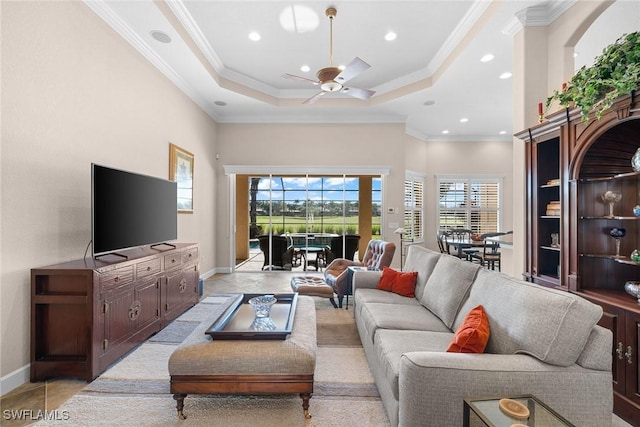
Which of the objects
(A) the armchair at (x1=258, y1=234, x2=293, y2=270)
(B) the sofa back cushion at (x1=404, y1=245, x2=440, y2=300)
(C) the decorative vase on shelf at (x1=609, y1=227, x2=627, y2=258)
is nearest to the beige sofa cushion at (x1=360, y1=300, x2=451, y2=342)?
(B) the sofa back cushion at (x1=404, y1=245, x2=440, y2=300)

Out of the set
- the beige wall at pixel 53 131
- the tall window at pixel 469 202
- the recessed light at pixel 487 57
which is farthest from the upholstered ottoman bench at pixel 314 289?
the tall window at pixel 469 202

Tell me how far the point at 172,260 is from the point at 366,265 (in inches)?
106

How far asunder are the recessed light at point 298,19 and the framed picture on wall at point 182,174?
244cm

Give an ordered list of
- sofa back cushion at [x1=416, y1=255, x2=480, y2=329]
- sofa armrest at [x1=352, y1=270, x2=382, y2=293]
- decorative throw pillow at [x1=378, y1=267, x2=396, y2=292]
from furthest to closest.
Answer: sofa armrest at [x1=352, y1=270, x2=382, y2=293]
decorative throw pillow at [x1=378, y1=267, x2=396, y2=292]
sofa back cushion at [x1=416, y1=255, x2=480, y2=329]

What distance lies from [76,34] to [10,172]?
58.5 inches

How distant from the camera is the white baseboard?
2.12 meters

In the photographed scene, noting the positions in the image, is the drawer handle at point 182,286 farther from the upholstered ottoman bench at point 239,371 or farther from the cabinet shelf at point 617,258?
the cabinet shelf at point 617,258

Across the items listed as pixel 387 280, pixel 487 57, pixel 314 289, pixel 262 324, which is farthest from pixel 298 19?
pixel 262 324

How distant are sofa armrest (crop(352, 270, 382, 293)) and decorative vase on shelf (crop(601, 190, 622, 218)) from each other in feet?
6.71

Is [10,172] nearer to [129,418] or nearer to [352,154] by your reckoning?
[129,418]

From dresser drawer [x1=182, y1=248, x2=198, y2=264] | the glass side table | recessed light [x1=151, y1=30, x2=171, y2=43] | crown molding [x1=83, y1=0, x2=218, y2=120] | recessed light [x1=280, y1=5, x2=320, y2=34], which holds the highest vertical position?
recessed light [x1=280, y1=5, x2=320, y2=34]

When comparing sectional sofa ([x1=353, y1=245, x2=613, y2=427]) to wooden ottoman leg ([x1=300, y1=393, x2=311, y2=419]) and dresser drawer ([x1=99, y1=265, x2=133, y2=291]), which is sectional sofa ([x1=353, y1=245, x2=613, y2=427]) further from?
dresser drawer ([x1=99, y1=265, x2=133, y2=291])

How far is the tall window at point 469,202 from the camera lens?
7.96 m

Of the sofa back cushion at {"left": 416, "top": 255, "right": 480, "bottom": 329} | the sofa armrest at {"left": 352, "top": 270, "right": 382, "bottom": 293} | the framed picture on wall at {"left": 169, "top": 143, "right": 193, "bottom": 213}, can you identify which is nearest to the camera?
the sofa back cushion at {"left": 416, "top": 255, "right": 480, "bottom": 329}
